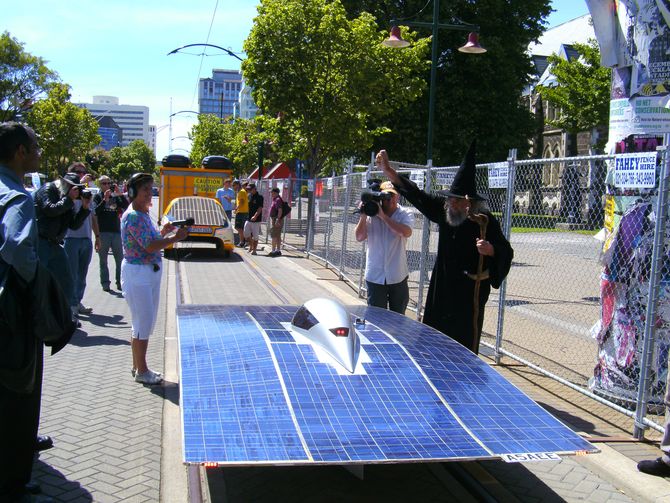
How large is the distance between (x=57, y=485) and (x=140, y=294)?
2075 millimetres

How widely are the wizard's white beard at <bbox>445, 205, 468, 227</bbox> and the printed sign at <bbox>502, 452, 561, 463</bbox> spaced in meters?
2.16

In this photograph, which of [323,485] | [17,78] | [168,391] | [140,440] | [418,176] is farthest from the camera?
[17,78]

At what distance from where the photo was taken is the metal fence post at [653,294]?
16.5 ft

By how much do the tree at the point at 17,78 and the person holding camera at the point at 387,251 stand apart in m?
48.5

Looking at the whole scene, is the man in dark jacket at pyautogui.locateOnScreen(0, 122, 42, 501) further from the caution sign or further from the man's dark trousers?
the caution sign

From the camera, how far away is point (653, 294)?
5.10m

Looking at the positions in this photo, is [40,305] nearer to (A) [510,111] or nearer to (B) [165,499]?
(B) [165,499]

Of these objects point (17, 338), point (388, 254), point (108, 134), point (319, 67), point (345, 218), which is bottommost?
point (17, 338)

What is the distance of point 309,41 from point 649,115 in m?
13.7

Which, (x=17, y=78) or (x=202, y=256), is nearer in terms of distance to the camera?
(x=202, y=256)

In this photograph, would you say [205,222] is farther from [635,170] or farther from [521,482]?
[521,482]

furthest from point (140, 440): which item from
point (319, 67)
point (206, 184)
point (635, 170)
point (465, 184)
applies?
point (206, 184)

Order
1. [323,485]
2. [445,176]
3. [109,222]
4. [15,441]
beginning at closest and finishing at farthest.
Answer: [15,441]
[323,485]
[445,176]
[109,222]

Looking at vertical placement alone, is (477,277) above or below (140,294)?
above
